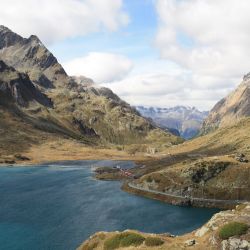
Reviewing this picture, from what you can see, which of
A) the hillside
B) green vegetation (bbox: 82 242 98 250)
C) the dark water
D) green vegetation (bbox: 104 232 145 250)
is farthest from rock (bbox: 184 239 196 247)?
the dark water

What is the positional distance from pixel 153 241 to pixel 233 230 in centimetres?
1192

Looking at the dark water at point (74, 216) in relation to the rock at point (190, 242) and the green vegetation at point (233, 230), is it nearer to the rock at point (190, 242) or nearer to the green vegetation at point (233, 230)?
the rock at point (190, 242)

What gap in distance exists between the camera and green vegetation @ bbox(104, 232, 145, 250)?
6434 cm

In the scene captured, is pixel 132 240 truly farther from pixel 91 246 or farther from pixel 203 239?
pixel 203 239

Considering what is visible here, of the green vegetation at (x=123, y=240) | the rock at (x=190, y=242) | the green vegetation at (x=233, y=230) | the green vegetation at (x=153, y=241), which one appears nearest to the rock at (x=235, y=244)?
the green vegetation at (x=233, y=230)

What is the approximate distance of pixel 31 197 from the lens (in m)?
176

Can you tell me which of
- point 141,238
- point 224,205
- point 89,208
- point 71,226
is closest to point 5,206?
point 89,208

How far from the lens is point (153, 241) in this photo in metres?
62.6

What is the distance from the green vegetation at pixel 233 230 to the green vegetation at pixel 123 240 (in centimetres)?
1246

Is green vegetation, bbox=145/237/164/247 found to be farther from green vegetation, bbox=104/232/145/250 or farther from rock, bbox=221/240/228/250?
rock, bbox=221/240/228/250

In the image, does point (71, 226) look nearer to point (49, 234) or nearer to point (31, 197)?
point (49, 234)

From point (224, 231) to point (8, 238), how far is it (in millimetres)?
72812

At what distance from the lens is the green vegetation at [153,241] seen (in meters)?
62.3

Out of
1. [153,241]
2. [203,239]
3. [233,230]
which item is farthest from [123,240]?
[233,230]
